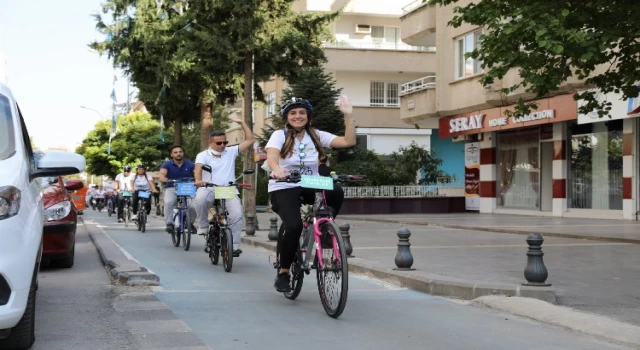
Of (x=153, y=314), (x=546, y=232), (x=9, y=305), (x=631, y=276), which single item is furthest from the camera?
(x=546, y=232)

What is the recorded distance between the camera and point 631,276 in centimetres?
947

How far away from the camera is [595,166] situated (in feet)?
78.9

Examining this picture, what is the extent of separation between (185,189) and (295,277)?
22.1ft

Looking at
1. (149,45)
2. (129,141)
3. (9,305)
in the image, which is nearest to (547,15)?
(9,305)

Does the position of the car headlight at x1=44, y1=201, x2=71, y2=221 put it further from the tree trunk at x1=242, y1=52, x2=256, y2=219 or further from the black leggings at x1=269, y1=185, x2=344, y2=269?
the tree trunk at x1=242, y1=52, x2=256, y2=219

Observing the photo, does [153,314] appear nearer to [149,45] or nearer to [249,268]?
[249,268]

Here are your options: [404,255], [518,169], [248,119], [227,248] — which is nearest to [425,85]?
[518,169]

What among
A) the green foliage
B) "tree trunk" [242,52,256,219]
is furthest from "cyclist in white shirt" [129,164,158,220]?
the green foliage

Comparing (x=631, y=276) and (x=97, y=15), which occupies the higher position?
(x=97, y=15)

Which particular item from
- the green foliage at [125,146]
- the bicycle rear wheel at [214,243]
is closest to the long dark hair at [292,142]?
the bicycle rear wheel at [214,243]

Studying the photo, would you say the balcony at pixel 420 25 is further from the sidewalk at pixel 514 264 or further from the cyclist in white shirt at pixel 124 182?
the sidewalk at pixel 514 264

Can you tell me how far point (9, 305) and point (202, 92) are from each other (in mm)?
22598

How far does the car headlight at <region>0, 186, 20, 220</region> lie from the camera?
4551mm

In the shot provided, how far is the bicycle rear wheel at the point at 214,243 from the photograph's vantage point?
35.6 ft
